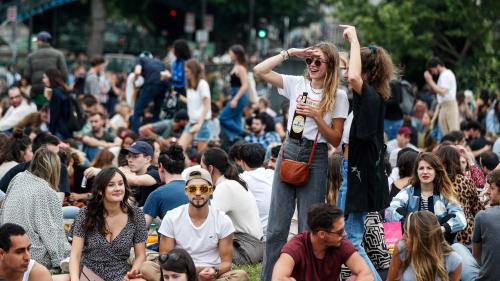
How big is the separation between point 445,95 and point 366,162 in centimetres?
1085

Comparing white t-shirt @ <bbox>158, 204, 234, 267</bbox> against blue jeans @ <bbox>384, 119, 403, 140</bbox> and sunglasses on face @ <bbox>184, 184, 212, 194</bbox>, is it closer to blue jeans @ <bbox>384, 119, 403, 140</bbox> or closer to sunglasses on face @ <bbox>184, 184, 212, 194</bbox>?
sunglasses on face @ <bbox>184, 184, 212, 194</bbox>

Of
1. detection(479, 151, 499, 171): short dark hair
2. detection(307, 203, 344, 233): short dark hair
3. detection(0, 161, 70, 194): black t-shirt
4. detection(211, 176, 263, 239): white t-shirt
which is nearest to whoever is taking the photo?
detection(307, 203, 344, 233): short dark hair

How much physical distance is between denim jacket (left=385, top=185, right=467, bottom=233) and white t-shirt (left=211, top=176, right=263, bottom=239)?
135 cm

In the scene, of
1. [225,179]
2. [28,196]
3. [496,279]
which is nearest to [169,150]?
[225,179]

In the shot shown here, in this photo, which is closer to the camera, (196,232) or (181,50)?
(196,232)

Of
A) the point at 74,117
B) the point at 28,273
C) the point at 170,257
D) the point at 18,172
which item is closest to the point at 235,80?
the point at 74,117

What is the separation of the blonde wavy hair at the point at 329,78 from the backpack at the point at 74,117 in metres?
9.15

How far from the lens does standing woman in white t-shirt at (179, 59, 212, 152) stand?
1705 cm

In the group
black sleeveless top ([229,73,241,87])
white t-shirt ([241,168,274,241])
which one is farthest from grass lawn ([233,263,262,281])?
black sleeveless top ([229,73,241,87])

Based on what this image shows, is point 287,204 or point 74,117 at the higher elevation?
point 74,117

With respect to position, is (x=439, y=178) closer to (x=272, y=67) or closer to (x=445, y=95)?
(x=272, y=67)

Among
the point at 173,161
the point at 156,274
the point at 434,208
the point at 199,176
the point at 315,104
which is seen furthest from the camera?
the point at 173,161

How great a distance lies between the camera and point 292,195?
31.6 ft

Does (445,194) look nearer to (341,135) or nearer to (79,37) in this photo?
(341,135)
